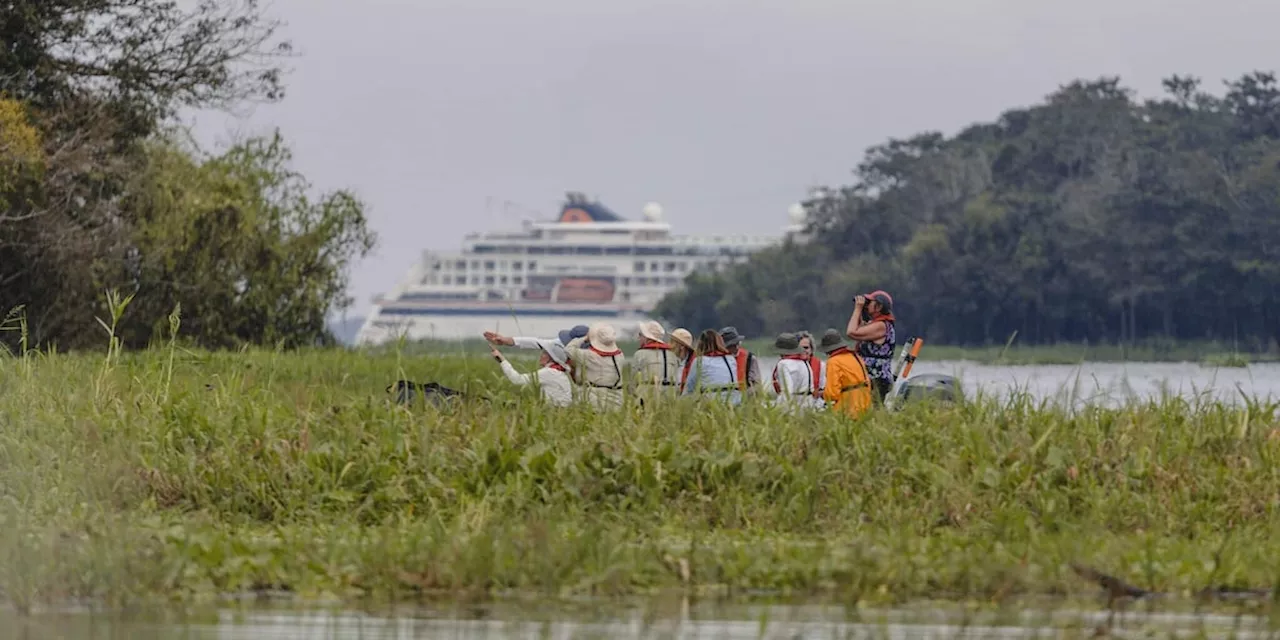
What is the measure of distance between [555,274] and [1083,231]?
73151mm

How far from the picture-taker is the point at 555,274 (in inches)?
5994

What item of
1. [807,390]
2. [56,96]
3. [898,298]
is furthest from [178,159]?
[898,298]

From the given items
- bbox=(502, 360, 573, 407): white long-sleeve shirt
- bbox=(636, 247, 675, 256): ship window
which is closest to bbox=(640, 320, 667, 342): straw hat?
bbox=(502, 360, 573, 407): white long-sleeve shirt

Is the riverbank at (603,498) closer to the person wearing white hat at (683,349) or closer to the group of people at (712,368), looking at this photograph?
the group of people at (712,368)

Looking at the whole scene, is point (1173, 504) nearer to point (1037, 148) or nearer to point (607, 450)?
point (607, 450)

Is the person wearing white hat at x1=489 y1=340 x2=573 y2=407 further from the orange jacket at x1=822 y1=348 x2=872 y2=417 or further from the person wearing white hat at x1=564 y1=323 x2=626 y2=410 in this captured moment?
the orange jacket at x1=822 y1=348 x2=872 y2=417

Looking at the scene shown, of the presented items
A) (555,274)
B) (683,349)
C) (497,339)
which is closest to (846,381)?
(683,349)

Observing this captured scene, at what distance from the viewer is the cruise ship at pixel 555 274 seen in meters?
146

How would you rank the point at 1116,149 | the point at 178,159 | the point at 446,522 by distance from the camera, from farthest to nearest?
1. the point at 1116,149
2. the point at 178,159
3. the point at 446,522

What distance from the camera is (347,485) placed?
11711 millimetres

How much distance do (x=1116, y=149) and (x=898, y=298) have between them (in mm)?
10417

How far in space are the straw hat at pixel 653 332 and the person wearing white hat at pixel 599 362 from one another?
312mm

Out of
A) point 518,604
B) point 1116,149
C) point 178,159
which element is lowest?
point 518,604

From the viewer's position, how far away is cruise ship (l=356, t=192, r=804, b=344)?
480 feet
